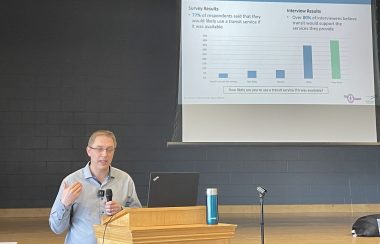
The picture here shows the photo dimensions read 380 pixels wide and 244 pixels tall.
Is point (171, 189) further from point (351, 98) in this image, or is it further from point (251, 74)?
point (351, 98)

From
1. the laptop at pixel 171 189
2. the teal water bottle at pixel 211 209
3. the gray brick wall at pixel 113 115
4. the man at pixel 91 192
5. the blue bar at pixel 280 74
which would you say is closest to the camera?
the teal water bottle at pixel 211 209

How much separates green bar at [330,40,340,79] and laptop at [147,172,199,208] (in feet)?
12.2

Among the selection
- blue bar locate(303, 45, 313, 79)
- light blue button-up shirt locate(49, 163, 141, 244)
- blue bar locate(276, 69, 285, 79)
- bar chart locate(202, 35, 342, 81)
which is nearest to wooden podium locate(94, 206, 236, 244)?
light blue button-up shirt locate(49, 163, 141, 244)

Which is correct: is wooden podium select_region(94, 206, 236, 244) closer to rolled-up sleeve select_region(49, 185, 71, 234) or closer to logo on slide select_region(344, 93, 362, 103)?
rolled-up sleeve select_region(49, 185, 71, 234)

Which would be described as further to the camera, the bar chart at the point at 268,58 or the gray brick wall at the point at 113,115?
the gray brick wall at the point at 113,115

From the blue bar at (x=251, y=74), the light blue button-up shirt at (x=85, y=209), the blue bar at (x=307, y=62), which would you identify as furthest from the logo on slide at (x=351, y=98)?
the light blue button-up shirt at (x=85, y=209)

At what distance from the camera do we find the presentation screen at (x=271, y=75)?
5832mm

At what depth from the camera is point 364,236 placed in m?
5.05

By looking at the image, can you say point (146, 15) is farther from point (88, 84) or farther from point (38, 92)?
point (38, 92)

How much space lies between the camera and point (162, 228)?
237cm

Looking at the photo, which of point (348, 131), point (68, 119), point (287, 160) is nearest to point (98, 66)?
point (68, 119)

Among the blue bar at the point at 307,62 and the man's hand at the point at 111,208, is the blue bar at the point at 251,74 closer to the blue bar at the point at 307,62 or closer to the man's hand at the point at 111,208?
the blue bar at the point at 307,62

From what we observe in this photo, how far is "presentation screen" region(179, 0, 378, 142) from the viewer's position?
Result: 583 centimetres

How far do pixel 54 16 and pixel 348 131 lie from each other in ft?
15.0
